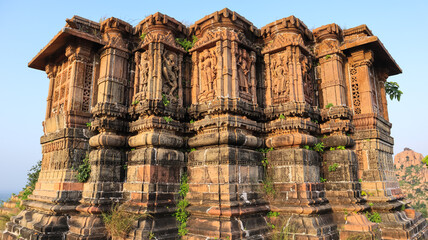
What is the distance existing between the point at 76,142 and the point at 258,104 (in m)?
5.49

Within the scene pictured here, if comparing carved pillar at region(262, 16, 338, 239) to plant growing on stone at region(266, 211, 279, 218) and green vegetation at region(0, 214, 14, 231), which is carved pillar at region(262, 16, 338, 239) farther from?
green vegetation at region(0, 214, 14, 231)

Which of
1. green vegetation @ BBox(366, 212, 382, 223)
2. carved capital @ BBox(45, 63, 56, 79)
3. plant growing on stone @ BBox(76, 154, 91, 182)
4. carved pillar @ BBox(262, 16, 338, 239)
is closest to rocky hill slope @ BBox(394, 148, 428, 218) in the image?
green vegetation @ BBox(366, 212, 382, 223)

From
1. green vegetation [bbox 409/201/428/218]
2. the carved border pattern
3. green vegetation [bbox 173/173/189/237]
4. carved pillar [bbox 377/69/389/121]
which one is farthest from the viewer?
green vegetation [bbox 409/201/428/218]

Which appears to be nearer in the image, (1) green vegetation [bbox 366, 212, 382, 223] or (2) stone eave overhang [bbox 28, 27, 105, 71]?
(1) green vegetation [bbox 366, 212, 382, 223]

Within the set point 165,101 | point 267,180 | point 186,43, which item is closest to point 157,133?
point 165,101

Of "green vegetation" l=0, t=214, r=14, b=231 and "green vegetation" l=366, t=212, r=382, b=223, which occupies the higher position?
"green vegetation" l=366, t=212, r=382, b=223

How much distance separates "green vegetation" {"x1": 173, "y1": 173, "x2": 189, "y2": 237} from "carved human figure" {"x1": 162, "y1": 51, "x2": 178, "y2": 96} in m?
2.61

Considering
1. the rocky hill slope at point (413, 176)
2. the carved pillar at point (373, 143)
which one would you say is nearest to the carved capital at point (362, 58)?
the carved pillar at point (373, 143)

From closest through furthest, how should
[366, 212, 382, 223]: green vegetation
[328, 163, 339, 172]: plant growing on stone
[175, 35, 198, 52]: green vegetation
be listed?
[366, 212, 382, 223]: green vegetation
[328, 163, 339, 172]: plant growing on stone
[175, 35, 198, 52]: green vegetation

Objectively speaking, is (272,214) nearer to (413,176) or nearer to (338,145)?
(338,145)

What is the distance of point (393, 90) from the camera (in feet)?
38.3

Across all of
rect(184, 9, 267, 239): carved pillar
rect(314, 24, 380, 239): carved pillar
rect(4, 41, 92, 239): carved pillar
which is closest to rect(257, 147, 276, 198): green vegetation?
rect(184, 9, 267, 239): carved pillar

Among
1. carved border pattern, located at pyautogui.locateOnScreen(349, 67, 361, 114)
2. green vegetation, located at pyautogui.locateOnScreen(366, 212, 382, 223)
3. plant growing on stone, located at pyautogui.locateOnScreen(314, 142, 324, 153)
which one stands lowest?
green vegetation, located at pyautogui.locateOnScreen(366, 212, 382, 223)

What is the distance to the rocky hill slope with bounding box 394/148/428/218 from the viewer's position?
3722 cm
